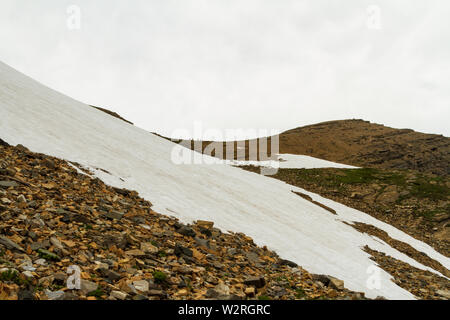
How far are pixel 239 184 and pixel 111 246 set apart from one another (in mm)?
20774

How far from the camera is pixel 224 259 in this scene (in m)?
11.5

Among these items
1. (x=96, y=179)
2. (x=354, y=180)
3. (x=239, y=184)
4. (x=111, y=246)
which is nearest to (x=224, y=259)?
(x=111, y=246)

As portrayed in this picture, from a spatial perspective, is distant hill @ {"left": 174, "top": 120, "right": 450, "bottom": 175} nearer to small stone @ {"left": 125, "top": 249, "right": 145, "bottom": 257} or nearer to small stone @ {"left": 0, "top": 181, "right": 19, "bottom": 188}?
small stone @ {"left": 0, "top": 181, "right": 19, "bottom": 188}

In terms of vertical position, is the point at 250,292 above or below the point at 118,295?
below

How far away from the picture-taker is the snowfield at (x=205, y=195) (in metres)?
15.9

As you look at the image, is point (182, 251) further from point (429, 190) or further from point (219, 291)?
point (429, 190)

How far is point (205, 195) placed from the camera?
21.6 m

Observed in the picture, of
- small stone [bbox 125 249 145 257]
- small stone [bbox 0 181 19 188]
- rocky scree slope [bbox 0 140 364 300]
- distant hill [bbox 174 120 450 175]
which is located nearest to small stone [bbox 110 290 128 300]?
rocky scree slope [bbox 0 140 364 300]

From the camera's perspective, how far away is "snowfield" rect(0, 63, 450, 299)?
15.9m

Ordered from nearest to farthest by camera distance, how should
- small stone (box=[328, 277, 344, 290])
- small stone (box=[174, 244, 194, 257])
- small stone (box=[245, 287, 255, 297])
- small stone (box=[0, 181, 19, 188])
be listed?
small stone (box=[245, 287, 255, 297]) < small stone (box=[0, 181, 19, 188]) < small stone (box=[174, 244, 194, 257]) < small stone (box=[328, 277, 344, 290])

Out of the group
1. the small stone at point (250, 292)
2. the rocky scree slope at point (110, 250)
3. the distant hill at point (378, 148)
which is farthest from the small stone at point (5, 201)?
the distant hill at point (378, 148)

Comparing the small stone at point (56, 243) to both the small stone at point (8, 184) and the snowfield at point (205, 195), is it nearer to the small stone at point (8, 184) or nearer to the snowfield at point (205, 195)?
the small stone at point (8, 184)

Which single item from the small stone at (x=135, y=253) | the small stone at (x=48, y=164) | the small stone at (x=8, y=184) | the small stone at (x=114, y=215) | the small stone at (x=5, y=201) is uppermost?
the small stone at (x=48, y=164)

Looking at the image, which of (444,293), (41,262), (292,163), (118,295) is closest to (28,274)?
(41,262)
